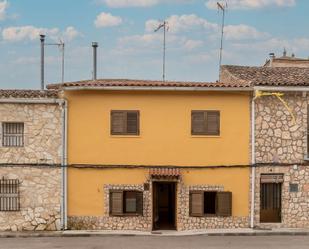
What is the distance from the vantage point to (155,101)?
19.1 m

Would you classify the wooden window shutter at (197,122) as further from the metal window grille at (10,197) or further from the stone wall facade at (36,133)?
the metal window grille at (10,197)

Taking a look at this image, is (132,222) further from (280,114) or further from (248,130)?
(280,114)

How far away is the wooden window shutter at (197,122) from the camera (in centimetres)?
1919

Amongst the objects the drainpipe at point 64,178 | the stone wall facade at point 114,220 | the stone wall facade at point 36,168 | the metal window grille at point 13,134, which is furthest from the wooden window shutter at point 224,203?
the metal window grille at point 13,134

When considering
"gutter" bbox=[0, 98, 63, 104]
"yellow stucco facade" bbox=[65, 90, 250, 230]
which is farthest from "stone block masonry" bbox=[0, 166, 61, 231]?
"gutter" bbox=[0, 98, 63, 104]

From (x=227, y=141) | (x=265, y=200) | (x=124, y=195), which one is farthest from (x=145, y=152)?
(x=265, y=200)

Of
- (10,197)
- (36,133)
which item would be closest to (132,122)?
(36,133)

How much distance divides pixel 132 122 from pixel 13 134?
4660 mm

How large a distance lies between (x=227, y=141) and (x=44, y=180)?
7340mm

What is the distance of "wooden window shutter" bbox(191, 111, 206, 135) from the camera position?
19.2 metres

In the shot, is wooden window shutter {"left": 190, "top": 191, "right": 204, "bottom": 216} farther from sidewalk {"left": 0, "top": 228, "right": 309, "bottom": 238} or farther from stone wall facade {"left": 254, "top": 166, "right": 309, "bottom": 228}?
stone wall facade {"left": 254, "top": 166, "right": 309, "bottom": 228}

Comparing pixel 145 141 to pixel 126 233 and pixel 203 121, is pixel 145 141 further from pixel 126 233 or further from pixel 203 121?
pixel 126 233

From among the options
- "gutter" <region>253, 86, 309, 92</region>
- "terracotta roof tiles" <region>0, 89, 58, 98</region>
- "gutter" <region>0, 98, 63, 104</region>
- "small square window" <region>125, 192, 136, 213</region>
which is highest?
"gutter" <region>253, 86, 309, 92</region>

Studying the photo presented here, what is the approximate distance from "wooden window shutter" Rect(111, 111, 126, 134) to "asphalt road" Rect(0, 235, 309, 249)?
408 centimetres
